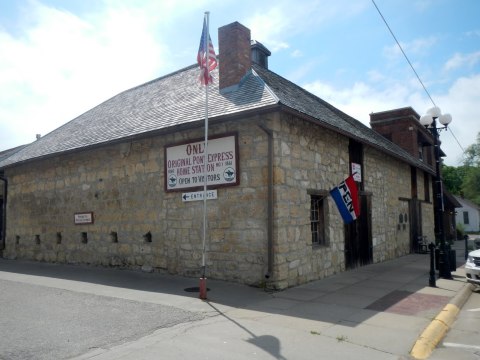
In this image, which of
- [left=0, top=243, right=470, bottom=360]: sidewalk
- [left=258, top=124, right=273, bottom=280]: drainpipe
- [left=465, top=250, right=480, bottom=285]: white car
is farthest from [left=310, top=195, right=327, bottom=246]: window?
[left=465, top=250, right=480, bottom=285]: white car

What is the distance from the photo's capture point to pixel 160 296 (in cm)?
818

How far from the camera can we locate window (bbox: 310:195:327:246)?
10.8m

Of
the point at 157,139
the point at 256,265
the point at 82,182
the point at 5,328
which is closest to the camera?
the point at 5,328

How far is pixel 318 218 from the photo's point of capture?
435 inches

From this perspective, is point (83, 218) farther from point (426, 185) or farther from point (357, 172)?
point (426, 185)

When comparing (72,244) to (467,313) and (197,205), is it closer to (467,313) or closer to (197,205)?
(197,205)

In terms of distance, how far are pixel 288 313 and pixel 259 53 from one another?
36.8 ft

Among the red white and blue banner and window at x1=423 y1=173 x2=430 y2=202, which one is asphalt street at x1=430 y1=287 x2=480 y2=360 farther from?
window at x1=423 y1=173 x2=430 y2=202

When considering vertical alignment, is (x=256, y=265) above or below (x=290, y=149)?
below

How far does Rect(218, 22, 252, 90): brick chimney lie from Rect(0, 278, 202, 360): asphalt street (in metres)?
6.10

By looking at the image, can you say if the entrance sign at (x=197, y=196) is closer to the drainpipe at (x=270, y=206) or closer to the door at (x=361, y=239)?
the drainpipe at (x=270, y=206)

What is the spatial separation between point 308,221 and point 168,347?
18.3ft

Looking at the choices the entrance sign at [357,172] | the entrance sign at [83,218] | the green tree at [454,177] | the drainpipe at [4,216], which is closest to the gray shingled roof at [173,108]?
the entrance sign at [357,172]

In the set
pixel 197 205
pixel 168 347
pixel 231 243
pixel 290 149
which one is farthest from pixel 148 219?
pixel 168 347
